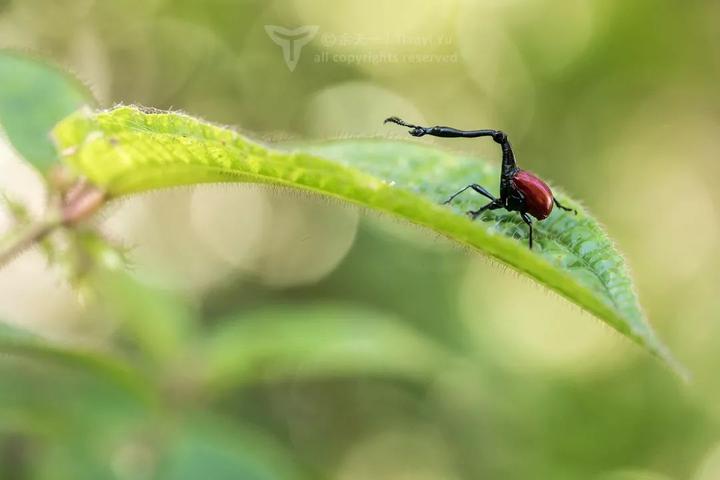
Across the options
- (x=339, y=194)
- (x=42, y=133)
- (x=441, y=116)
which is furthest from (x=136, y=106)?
(x=441, y=116)

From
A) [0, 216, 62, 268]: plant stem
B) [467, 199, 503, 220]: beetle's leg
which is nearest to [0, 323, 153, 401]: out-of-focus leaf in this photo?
[0, 216, 62, 268]: plant stem

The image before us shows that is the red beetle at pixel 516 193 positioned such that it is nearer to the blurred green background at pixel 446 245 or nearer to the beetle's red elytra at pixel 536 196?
the beetle's red elytra at pixel 536 196

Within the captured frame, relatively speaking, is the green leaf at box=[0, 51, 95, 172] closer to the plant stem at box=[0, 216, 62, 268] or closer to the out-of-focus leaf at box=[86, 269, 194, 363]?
the plant stem at box=[0, 216, 62, 268]

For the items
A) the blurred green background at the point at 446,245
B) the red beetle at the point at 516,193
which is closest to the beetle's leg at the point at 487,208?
the red beetle at the point at 516,193

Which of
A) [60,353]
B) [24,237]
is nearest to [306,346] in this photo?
[60,353]

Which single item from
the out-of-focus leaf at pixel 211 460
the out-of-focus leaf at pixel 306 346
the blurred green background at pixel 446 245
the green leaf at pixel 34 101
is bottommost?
the out-of-focus leaf at pixel 211 460

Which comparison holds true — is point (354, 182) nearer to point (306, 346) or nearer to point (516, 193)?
point (516, 193)
